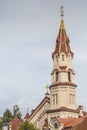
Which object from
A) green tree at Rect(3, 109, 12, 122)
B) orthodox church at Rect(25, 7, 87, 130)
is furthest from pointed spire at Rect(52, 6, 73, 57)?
green tree at Rect(3, 109, 12, 122)

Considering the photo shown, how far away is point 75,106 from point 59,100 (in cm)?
365

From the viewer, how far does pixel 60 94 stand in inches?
3597

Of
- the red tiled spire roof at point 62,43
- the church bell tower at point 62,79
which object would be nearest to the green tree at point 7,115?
the church bell tower at point 62,79

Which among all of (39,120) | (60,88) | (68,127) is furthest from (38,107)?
(68,127)

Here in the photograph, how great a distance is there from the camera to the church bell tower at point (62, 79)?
9131cm

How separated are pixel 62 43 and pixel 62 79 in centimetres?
756

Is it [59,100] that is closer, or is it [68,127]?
[68,127]

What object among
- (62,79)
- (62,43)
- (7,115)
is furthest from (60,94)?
(7,115)

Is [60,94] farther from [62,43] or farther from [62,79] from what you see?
[62,43]

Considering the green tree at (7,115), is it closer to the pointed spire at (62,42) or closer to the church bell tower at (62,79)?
the church bell tower at (62,79)

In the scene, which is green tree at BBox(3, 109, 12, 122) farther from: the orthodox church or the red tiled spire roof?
the red tiled spire roof

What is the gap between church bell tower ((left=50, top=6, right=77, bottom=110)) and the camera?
9131cm

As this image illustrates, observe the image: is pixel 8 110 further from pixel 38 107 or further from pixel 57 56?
pixel 57 56

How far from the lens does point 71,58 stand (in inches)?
3740
